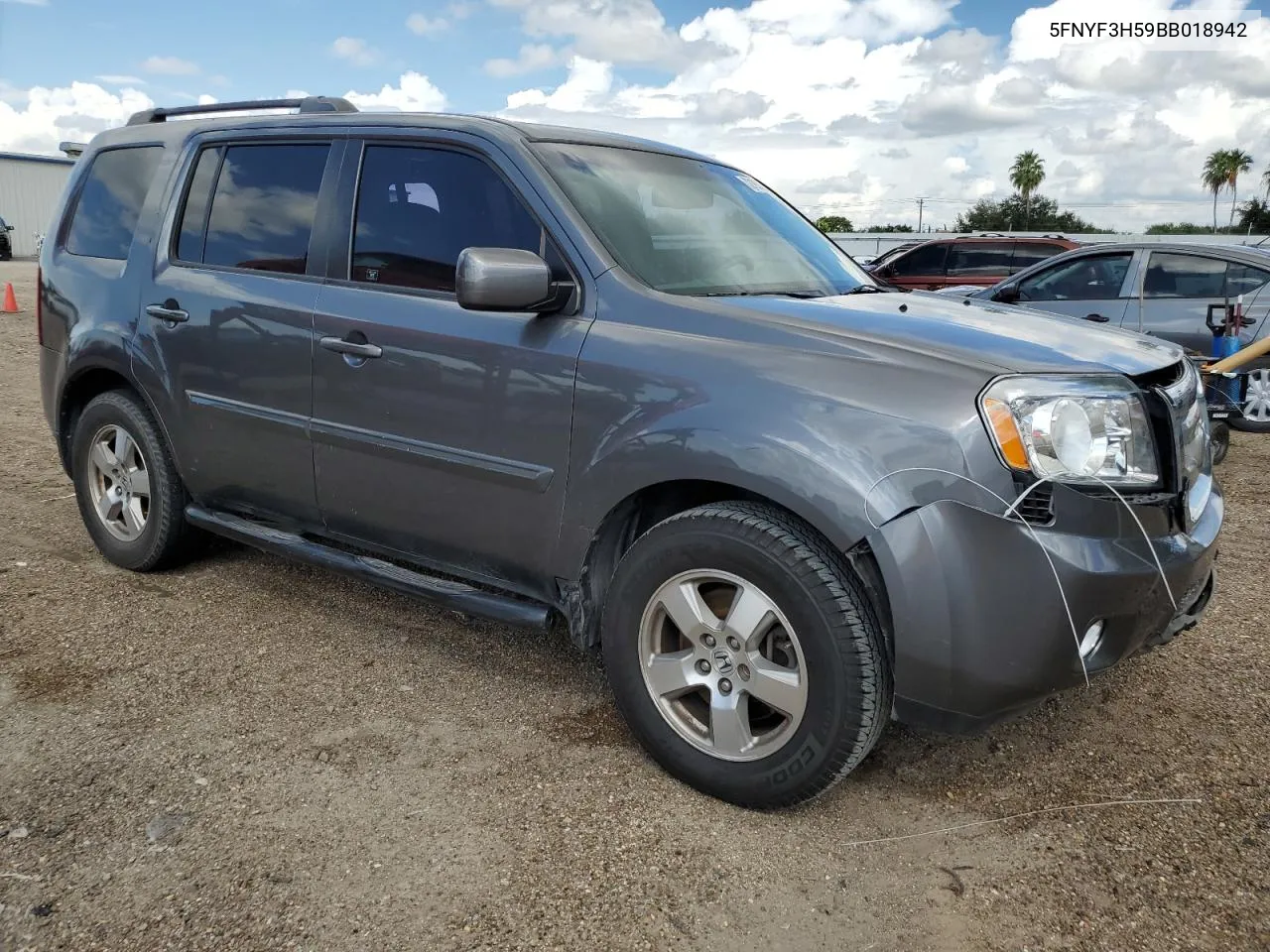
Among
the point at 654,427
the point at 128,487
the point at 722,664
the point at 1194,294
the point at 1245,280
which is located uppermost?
the point at 1245,280

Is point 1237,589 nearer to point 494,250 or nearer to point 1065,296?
point 494,250

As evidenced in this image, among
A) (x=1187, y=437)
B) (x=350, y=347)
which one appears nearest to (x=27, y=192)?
(x=350, y=347)

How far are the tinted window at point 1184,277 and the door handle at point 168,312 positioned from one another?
745 cm

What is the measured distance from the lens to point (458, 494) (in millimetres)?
3201

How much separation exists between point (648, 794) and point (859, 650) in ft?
2.51

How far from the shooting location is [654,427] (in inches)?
109

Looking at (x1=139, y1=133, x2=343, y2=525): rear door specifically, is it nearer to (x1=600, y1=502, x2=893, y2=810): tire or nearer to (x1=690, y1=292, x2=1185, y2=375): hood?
(x1=600, y1=502, x2=893, y2=810): tire

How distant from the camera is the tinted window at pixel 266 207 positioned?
366cm

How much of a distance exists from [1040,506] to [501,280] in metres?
1.49

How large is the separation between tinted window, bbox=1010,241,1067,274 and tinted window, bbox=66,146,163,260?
1221cm

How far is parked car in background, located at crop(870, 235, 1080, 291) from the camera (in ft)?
46.3

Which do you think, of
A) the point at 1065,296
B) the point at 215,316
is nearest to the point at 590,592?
the point at 215,316

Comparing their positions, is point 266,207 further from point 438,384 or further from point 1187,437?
point 1187,437

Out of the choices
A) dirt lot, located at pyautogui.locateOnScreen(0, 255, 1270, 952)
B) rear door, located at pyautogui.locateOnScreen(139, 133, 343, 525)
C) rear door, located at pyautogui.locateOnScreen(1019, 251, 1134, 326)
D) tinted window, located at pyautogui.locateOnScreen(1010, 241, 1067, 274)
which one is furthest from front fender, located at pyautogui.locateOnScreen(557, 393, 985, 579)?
tinted window, located at pyautogui.locateOnScreen(1010, 241, 1067, 274)
